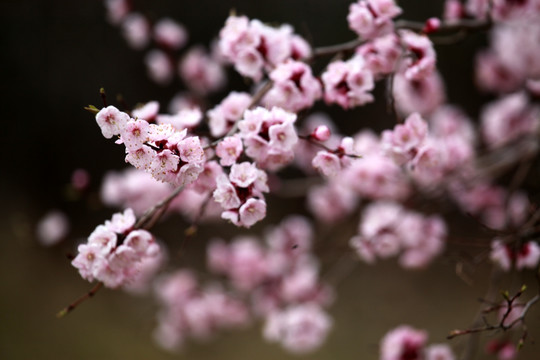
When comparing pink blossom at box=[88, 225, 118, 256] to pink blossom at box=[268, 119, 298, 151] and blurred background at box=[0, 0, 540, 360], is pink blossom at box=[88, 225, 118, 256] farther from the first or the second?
blurred background at box=[0, 0, 540, 360]

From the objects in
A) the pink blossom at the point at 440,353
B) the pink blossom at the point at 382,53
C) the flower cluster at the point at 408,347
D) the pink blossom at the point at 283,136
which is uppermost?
the pink blossom at the point at 382,53

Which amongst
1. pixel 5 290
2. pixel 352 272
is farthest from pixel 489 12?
pixel 5 290

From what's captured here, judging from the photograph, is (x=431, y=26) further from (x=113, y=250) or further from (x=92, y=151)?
(x=92, y=151)

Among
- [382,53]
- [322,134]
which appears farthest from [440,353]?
[382,53]

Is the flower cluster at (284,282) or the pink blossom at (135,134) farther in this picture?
the flower cluster at (284,282)

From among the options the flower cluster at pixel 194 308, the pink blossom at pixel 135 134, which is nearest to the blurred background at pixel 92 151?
the flower cluster at pixel 194 308

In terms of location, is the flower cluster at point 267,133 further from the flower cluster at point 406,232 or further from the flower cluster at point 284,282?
the flower cluster at point 284,282
